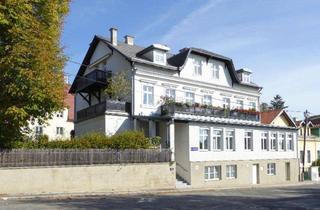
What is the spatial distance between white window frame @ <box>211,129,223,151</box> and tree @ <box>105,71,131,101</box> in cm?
811

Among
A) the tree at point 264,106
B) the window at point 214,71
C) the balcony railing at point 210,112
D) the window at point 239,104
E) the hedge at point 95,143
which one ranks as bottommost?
the hedge at point 95,143

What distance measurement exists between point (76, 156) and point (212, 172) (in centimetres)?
1519

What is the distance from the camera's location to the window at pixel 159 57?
41219 mm

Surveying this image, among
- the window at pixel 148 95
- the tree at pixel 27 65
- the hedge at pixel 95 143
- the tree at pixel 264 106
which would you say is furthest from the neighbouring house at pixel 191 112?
the tree at pixel 264 106

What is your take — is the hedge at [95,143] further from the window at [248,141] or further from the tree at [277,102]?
the tree at [277,102]

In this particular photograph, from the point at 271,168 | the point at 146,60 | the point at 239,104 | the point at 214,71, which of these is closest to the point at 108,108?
the point at 146,60

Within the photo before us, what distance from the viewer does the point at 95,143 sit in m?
31.2

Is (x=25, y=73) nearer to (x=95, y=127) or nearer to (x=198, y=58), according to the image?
(x=95, y=127)

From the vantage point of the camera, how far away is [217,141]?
42.1 metres

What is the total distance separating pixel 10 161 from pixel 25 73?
498cm

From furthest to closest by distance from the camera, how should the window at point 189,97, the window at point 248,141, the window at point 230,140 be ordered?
the window at point 248,141 < the window at point 189,97 < the window at point 230,140

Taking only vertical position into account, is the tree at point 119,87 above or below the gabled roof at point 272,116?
above

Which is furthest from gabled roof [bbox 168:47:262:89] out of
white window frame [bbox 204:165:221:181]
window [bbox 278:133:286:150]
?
white window frame [bbox 204:165:221:181]

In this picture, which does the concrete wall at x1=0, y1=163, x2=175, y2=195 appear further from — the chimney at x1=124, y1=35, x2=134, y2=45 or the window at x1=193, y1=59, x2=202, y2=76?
the chimney at x1=124, y1=35, x2=134, y2=45
